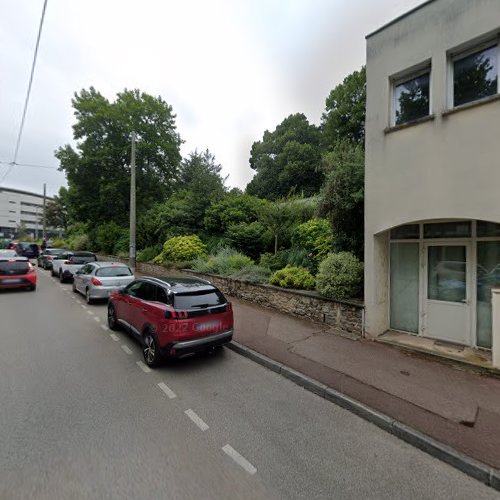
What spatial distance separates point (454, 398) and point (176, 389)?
405 cm

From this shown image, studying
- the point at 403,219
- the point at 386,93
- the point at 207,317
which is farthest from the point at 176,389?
the point at 386,93

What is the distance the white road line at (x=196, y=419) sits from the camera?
3.30 m

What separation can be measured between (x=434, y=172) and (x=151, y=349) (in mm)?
6277

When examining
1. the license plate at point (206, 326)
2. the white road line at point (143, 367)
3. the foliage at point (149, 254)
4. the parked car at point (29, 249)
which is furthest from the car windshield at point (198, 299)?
the parked car at point (29, 249)

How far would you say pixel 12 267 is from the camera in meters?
11.7

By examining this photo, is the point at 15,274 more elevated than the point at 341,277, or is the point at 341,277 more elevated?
the point at 341,277

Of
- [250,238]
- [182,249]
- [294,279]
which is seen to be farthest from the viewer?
[182,249]

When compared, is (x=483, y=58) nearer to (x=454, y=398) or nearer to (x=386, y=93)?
(x=386, y=93)

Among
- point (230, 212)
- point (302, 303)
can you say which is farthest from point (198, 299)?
point (230, 212)

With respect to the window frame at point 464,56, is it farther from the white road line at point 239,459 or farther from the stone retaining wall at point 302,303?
the white road line at point 239,459

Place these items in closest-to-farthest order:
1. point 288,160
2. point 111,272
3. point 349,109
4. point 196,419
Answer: point 196,419 → point 111,272 → point 349,109 → point 288,160

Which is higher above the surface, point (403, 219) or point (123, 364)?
point (403, 219)

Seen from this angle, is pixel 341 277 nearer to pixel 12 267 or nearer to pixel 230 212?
pixel 230 212

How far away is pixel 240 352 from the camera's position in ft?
18.6
